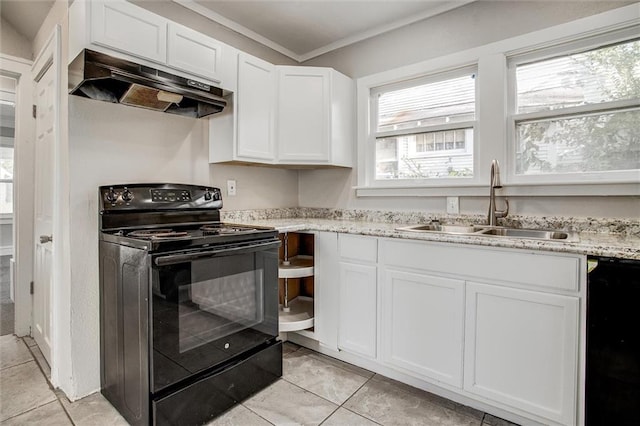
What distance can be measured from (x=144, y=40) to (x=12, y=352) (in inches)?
89.9

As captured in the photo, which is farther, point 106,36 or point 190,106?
point 190,106

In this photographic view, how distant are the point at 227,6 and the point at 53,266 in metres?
1.97

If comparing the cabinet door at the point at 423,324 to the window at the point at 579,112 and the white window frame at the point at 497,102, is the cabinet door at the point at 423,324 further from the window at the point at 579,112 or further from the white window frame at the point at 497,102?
the window at the point at 579,112

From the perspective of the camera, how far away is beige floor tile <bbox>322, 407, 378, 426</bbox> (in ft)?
5.28

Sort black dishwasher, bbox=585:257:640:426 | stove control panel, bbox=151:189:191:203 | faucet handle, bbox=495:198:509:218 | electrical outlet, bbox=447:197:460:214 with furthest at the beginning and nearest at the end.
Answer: electrical outlet, bbox=447:197:460:214 → faucet handle, bbox=495:198:509:218 → stove control panel, bbox=151:189:191:203 → black dishwasher, bbox=585:257:640:426

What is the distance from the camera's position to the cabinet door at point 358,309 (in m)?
2.00

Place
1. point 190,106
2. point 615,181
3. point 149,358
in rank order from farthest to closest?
point 190,106 < point 615,181 < point 149,358

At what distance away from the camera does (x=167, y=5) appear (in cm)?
220

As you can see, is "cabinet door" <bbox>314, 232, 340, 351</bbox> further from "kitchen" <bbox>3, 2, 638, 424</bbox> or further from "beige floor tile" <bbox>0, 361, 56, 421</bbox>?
"beige floor tile" <bbox>0, 361, 56, 421</bbox>

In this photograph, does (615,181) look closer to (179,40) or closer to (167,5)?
(179,40)

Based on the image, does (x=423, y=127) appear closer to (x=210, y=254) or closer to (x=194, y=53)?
(x=194, y=53)

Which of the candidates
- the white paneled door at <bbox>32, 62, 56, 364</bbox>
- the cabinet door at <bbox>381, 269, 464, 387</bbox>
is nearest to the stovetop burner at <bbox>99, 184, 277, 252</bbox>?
the white paneled door at <bbox>32, 62, 56, 364</bbox>

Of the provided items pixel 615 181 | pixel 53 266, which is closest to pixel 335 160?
pixel 615 181

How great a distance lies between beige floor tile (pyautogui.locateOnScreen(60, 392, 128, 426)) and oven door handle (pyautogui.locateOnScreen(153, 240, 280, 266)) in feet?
2.78
